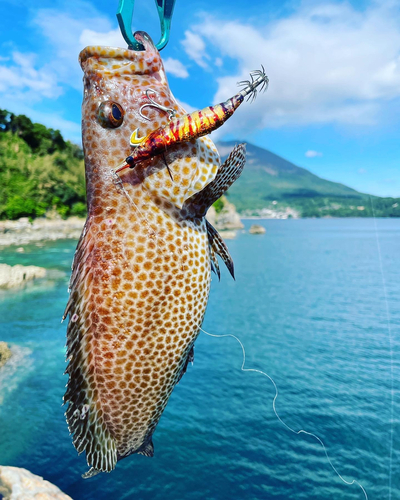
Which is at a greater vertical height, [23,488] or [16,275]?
[16,275]

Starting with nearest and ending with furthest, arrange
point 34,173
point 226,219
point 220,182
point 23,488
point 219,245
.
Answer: point 220,182 → point 219,245 → point 23,488 → point 34,173 → point 226,219

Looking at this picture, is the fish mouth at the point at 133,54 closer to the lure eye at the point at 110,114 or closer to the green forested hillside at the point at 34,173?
the lure eye at the point at 110,114

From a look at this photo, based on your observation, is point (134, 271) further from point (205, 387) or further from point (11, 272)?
point (11, 272)

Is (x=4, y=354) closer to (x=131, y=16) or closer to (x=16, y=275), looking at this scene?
(x=16, y=275)

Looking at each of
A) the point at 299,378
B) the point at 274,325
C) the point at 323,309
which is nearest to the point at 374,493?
the point at 299,378

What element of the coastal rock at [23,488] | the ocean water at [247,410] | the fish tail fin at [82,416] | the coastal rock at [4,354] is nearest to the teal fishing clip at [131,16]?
the fish tail fin at [82,416]

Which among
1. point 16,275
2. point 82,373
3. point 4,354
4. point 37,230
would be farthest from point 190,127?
point 37,230

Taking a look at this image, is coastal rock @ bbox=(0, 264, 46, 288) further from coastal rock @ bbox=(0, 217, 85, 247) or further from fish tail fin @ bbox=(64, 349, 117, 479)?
fish tail fin @ bbox=(64, 349, 117, 479)
